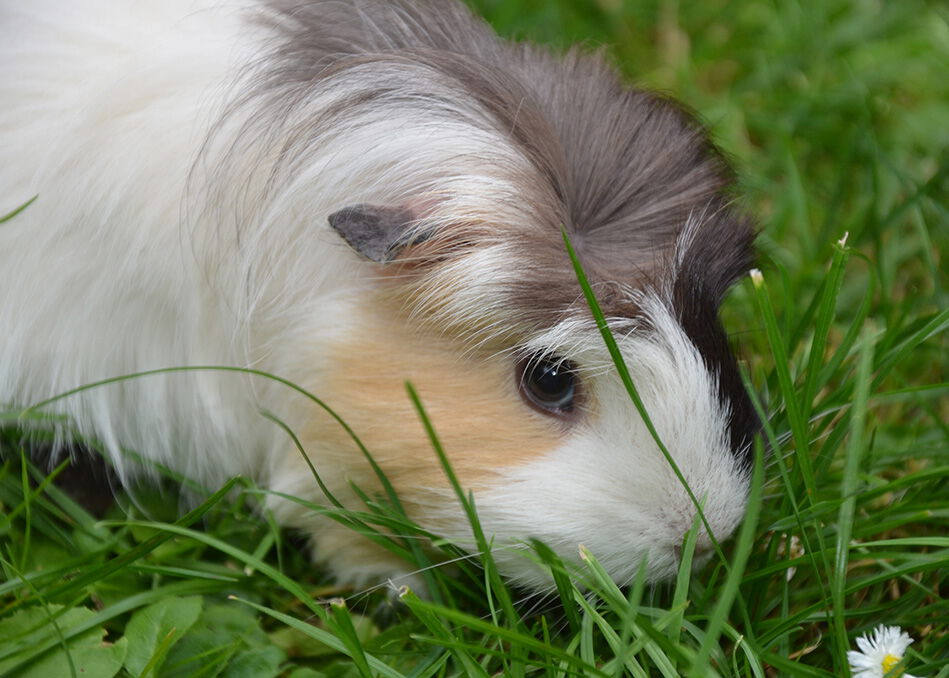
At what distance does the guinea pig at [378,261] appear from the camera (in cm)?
202

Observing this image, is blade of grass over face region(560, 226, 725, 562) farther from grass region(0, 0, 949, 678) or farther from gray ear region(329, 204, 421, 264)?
gray ear region(329, 204, 421, 264)

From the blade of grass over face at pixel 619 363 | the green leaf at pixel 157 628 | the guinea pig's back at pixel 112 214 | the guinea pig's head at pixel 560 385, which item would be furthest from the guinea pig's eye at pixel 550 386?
the green leaf at pixel 157 628

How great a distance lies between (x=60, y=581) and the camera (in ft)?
7.59

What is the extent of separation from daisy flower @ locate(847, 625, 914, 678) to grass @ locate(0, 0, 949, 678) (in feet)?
0.14

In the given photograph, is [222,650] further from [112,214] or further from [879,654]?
[879,654]

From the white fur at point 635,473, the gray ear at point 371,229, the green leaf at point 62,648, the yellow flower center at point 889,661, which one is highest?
the gray ear at point 371,229

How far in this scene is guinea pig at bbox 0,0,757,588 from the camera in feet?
6.61

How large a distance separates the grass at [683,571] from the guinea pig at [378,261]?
0.13 m

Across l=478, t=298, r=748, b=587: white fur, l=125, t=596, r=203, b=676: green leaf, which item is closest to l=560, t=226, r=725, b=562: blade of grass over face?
l=478, t=298, r=748, b=587: white fur

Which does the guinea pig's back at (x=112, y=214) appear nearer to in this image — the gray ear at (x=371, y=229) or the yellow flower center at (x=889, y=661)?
the gray ear at (x=371, y=229)

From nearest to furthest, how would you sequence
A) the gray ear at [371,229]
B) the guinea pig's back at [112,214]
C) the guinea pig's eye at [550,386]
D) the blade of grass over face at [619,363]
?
1. the blade of grass over face at [619,363]
2. the gray ear at [371,229]
3. the guinea pig's eye at [550,386]
4. the guinea pig's back at [112,214]

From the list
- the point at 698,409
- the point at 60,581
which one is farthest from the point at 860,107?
the point at 60,581

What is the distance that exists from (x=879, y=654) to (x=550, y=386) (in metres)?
0.81

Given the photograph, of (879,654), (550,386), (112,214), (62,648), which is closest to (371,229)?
(550,386)
